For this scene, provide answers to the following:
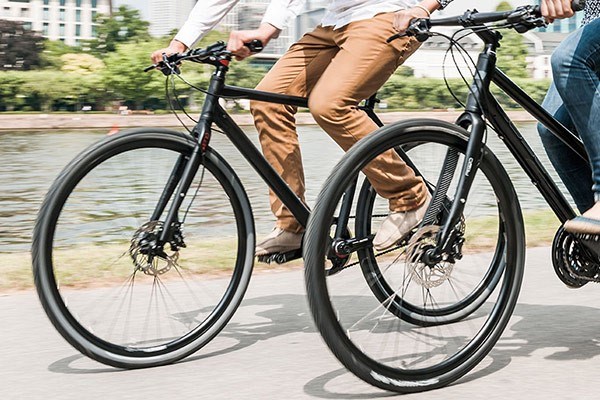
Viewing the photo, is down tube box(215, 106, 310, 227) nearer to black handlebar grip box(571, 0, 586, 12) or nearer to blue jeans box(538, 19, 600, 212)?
blue jeans box(538, 19, 600, 212)

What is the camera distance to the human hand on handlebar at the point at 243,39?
413 centimetres

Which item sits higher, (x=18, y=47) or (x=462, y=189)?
(x=462, y=189)

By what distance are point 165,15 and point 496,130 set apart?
102 meters

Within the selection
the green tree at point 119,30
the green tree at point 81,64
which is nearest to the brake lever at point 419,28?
the green tree at point 81,64

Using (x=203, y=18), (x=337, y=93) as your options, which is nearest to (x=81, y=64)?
(x=203, y=18)

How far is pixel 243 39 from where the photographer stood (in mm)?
4156

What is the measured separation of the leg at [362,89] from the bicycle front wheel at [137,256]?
1.46 ft

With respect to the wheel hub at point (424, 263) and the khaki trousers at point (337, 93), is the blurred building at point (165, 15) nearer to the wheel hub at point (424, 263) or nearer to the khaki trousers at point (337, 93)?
the khaki trousers at point (337, 93)

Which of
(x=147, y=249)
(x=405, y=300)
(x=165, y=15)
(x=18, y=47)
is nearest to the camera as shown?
(x=147, y=249)

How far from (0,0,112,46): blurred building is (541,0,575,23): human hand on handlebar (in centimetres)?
14171

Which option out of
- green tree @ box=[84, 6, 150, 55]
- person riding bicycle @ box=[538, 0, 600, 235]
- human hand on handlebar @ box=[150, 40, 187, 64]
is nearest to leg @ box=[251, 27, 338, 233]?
human hand on handlebar @ box=[150, 40, 187, 64]

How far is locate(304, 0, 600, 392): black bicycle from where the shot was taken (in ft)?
11.6

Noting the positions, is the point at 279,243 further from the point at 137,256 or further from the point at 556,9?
the point at 556,9

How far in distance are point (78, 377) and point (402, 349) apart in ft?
3.69
